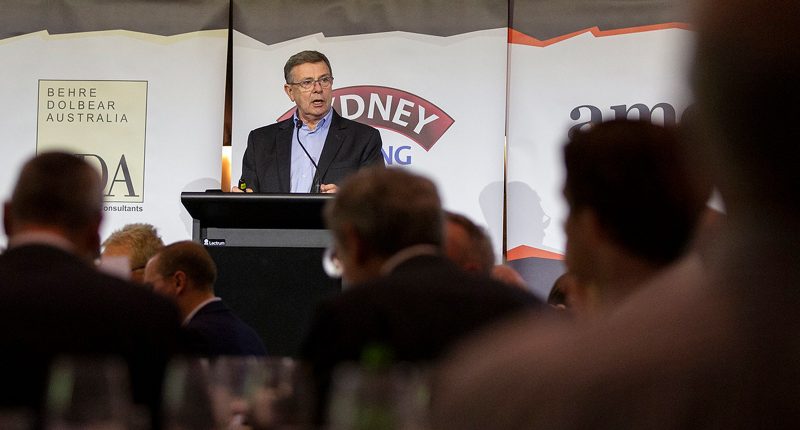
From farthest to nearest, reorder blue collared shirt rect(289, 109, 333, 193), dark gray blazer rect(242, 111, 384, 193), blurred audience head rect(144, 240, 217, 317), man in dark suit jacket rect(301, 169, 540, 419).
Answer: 1. blue collared shirt rect(289, 109, 333, 193)
2. dark gray blazer rect(242, 111, 384, 193)
3. blurred audience head rect(144, 240, 217, 317)
4. man in dark suit jacket rect(301, 169, 540, 419)

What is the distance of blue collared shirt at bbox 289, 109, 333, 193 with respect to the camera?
653cm

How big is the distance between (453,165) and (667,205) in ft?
16.9

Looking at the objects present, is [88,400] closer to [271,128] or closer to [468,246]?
[468,246]

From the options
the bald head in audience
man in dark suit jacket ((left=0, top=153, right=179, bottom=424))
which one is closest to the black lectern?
man in dark suit jacket ((left=0, top=153, right=179, bottom=424))

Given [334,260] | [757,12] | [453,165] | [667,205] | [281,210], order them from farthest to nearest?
[453,165], [281,210], [334,260], [667,205], [757,12]

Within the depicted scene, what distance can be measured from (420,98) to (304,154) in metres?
0.83

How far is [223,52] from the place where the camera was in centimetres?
696

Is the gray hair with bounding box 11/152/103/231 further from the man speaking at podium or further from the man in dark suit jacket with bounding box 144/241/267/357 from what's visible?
the man speaking at podium

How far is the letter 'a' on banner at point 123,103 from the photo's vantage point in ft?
22.6

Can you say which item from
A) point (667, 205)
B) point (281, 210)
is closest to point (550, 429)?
point (667, 205)

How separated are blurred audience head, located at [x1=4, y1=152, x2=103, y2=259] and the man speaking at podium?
13.4 feet

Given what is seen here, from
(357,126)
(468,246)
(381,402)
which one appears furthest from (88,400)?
(357,126)

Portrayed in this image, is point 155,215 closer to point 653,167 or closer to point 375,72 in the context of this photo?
point 375,72

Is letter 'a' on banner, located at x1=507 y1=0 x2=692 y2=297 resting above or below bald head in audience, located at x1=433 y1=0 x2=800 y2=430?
above
